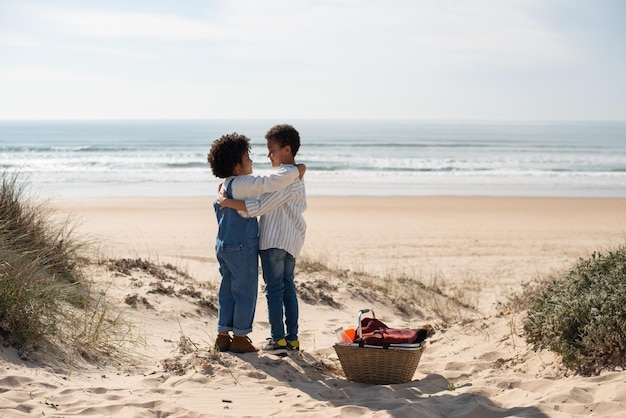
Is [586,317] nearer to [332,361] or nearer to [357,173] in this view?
[332,361]

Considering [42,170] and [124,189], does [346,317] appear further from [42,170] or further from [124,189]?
[42,170]

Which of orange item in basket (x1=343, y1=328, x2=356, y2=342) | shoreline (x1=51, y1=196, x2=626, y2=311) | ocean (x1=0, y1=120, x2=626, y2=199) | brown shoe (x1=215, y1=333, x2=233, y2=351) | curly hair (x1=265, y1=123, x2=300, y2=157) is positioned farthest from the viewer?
ocean (x1=0, y1=120, x2=626, y2=199)

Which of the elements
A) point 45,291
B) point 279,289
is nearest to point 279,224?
point 279,289

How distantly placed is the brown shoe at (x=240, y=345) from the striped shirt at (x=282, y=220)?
0.73 meters

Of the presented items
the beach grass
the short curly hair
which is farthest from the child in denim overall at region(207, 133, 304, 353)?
the beach grass

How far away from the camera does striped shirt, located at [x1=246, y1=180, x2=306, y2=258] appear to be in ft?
17.1

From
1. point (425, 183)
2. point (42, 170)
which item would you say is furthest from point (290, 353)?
point (42, 170)

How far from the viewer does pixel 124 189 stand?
26.3 m

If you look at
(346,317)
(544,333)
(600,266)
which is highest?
(600,266)

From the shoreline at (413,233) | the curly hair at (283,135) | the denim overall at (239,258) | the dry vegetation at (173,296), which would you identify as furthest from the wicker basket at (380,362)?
the shoreline at (413,233)

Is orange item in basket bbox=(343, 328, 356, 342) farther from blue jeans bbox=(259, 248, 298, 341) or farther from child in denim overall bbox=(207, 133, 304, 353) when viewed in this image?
child in denim overall bbox=(207, 133, 304, 353)

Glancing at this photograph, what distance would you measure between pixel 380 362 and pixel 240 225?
145 cm

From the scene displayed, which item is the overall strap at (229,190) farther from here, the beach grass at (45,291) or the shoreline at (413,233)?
the shoreline at (413,233)

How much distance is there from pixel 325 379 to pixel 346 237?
32.5 feet
